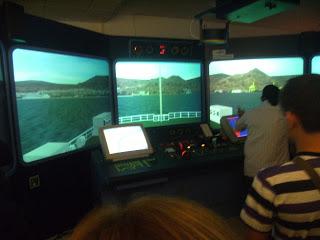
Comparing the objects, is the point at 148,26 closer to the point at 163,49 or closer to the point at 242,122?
the point at 163,49

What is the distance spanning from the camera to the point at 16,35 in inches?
81.0

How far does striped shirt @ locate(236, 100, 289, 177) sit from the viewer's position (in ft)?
7.72

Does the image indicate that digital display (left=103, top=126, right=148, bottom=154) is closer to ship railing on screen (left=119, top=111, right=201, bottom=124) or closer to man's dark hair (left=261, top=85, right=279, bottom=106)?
ship railing on screen (left=119, top=111, right=201, bottom=124)

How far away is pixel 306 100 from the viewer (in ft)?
3.48

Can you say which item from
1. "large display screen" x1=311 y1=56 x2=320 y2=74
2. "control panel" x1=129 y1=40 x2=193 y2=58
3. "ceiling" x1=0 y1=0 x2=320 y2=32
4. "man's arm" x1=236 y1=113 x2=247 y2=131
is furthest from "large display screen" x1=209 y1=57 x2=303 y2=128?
"ceiling" x1=0 y1=0 x2=320 y2=32

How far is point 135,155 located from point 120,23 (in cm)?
264

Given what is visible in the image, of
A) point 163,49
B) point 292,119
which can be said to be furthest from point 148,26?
point 292,119

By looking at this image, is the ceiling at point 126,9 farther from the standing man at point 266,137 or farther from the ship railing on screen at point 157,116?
the standing man at point 266,137

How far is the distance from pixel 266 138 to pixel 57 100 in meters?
1.73

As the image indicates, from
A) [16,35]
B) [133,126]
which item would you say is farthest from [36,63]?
[133,126]

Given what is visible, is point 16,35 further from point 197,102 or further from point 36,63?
point 197,102

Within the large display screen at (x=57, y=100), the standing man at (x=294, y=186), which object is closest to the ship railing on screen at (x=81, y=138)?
the large display screen at (x=57, y=100)

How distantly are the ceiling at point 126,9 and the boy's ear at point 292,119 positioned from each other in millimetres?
2789

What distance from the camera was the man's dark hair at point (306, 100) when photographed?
1.05m
